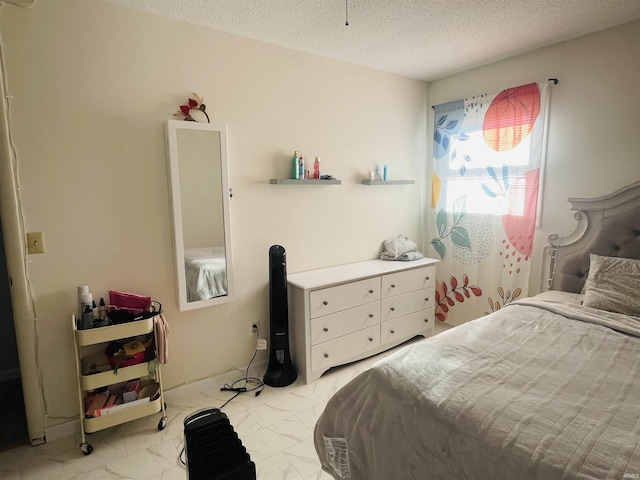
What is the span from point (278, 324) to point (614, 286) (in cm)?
218

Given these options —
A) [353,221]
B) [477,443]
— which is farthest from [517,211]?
[477,443]

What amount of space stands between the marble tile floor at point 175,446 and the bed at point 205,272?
0.74 meters

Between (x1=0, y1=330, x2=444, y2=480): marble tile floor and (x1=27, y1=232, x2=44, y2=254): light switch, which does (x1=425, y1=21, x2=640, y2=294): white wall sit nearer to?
(x1=0, y1=330, x2=444, y2=480): marble tile floor

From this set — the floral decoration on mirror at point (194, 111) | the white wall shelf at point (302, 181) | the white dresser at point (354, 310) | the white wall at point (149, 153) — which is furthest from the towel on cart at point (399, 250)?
the floral decoration on mirror at point (194, 111)

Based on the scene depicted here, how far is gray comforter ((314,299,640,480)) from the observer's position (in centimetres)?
106

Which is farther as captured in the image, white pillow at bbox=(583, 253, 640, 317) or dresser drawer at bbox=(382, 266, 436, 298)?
dresser drawer at bbox=(382, 266, 436, 298)

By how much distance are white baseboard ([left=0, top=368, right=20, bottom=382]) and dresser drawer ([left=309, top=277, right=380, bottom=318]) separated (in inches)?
99.5

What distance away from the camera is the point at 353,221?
326 cm

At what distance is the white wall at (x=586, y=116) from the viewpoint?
2389mm

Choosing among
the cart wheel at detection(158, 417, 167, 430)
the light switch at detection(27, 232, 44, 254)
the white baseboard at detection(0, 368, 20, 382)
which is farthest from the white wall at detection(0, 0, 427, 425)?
the white baseboard at detection(0, 368, 20, 382)

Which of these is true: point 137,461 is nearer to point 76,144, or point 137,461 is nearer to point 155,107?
point 76,144

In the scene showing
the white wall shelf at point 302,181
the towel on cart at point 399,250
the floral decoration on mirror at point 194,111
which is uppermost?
the floral decoration on mirror at point 194,111

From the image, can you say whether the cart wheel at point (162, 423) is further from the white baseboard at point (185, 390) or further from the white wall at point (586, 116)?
the white wall at point (586, 116)

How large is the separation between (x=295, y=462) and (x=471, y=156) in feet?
9.30
